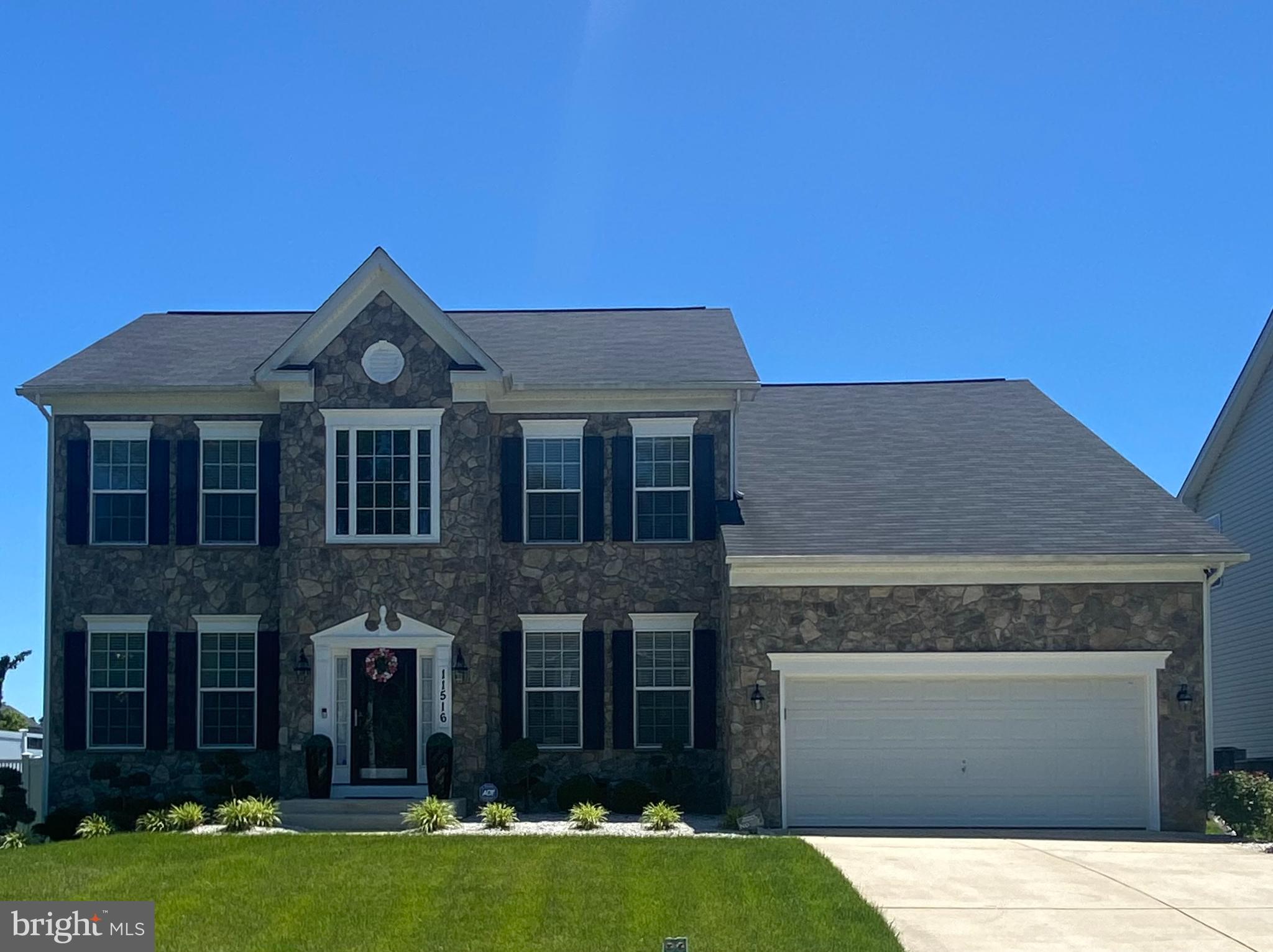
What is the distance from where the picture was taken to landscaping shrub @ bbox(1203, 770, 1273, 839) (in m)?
18.8

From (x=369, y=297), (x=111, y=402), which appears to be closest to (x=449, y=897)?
(x=369, y=297)

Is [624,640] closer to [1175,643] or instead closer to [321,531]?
[321,531]

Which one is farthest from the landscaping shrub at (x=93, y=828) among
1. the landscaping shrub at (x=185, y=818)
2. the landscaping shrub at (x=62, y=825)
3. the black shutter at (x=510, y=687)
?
the black shutter at (x=510, y=687)

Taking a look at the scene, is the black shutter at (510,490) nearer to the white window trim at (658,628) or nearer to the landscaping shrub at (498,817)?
the white window trim at (658,628)

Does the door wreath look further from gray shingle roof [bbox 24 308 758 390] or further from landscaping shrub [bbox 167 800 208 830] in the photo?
gray shingle roof [bbox 24 308 758 390]

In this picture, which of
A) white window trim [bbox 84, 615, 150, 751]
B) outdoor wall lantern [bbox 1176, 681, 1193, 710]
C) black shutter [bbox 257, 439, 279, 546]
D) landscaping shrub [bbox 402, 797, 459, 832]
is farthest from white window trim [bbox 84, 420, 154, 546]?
outdoor wall lantern [bbox 1176, 681, 1193, 710]

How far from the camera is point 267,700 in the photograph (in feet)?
71.3

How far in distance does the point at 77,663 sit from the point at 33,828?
116 inches

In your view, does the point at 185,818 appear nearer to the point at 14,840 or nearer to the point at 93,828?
the point at 93,828

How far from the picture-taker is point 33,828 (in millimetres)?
19812

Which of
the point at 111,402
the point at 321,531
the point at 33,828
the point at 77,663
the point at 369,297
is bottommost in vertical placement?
the point at 33,828

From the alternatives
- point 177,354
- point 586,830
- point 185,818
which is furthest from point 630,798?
point 177,354

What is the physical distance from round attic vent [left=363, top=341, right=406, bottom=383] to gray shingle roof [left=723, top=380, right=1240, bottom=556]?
5.33 meters

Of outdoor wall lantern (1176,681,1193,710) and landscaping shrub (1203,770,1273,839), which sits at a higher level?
outdoor wall lantern (1176,681,1193,710)
